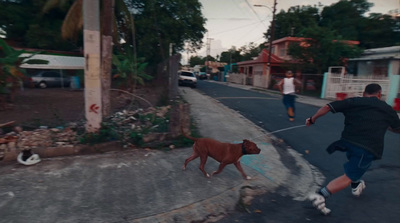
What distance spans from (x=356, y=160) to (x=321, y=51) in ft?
65.5

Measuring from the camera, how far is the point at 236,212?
3676 mm

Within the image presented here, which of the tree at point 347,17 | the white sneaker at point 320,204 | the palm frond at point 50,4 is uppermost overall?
the tree at point 347,17

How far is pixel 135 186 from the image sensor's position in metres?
4.08

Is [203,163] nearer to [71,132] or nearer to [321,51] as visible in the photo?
[71,132]

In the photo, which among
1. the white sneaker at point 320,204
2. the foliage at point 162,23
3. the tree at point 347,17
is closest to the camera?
the white sneaker at point 320,204

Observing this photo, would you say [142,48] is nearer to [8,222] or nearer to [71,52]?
[71,52]

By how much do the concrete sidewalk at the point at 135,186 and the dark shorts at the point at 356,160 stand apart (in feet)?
3.03

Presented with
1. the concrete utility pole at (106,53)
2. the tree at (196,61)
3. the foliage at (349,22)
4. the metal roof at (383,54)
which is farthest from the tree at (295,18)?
the tree at (196,61)

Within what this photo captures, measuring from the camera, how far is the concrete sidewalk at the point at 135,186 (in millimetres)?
3391

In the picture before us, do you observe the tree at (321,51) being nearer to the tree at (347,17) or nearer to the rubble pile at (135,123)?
the tree at (347,17)

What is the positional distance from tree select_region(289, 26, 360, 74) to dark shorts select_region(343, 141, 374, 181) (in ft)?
62.4

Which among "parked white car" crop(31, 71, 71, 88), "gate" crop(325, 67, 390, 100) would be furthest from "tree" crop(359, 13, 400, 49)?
"parked white car" crop(31, 71, 71, 88)

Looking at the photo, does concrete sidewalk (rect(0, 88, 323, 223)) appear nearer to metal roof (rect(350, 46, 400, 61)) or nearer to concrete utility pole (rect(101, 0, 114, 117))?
concrete utility pole (rect(101, 0, 114, 117))

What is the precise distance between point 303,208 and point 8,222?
12.4 ft
